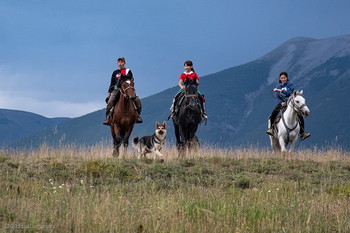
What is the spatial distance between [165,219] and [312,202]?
114 inches

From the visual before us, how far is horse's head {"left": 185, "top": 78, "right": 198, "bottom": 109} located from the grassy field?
4.99 feet

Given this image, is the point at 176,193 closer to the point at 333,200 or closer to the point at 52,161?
the point at 333,200

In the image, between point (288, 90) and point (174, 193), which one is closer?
point (174, 193)

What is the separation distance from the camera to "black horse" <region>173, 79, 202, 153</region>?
18.9 meters

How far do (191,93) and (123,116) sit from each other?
2.27 metres

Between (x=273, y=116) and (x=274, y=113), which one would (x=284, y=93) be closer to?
(x=274, y=113)

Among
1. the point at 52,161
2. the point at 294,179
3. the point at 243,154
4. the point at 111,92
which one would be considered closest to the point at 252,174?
the point at 294,179

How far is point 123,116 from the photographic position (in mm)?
18453

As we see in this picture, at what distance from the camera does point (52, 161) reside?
15.2 meters

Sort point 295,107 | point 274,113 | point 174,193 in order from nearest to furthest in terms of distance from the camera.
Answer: point 174,193, point 295,107, point 274,113

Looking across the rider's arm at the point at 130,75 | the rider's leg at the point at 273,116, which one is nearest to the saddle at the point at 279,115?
the rider's leg at the point at 273,116

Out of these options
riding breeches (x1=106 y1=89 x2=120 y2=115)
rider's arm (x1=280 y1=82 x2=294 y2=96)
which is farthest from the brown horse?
rider's arm (x1=280 y1=82 x2=294 y2=96)

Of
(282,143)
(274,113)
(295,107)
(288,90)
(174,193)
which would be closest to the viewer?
(174,193)

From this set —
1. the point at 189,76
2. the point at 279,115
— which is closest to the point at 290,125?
the point at 279,115
